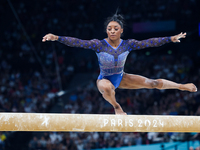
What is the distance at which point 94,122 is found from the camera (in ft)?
13.0

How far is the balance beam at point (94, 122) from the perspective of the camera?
3.96 metres

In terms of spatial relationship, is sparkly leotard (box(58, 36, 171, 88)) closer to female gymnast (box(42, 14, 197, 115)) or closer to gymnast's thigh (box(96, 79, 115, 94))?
female gymnast (box(42, 14, 197, 115))

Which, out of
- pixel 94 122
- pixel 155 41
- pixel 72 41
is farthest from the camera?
pixel 155 41

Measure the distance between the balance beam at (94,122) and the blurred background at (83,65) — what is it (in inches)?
218

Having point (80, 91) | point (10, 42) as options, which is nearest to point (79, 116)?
point (80, 91)

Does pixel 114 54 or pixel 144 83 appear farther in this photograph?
pixel 144 83

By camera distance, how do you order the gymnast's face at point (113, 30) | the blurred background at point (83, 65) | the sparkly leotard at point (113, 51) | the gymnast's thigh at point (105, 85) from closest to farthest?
the gymnast's thigh at point (105, 85)
the sparkly leotard at point (113, 51)
the gymnast's face at point (113, 30)
the blurred background at point (83, 65)

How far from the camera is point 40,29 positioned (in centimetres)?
1363

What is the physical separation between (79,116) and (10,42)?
421 inches

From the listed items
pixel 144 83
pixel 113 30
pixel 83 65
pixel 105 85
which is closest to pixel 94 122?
pixel 105 85

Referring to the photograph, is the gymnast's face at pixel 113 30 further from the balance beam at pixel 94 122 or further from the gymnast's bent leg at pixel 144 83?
the balance beam at pixel 94 122

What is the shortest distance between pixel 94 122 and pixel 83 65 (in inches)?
353

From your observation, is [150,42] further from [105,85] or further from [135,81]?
[105,85]

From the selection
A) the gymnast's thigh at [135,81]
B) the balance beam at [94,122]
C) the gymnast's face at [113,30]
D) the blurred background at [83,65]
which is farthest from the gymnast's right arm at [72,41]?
the blurred background at [83,65]
